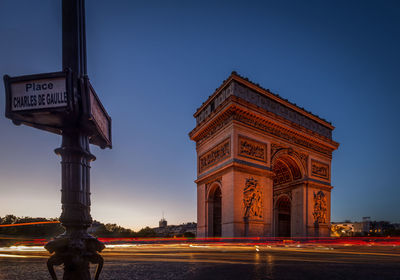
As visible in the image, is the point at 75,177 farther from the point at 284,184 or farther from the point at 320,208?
the point at 320,208

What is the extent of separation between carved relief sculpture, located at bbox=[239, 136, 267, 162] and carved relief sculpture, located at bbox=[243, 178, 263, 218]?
5.92ft

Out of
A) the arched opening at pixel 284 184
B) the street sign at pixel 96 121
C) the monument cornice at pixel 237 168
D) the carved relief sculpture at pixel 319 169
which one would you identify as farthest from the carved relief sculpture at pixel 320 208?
the street sign at pixel 96 121

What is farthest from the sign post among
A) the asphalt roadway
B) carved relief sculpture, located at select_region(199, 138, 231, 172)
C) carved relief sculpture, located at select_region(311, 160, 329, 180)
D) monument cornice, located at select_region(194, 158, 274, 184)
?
carved relief sculpture, located at select_region(311, 160, 329, 180)

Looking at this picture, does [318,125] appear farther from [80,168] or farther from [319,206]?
[80,168]

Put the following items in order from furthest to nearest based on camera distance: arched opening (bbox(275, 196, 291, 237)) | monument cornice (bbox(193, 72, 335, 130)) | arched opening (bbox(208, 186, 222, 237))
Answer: arched opening (bbox(275, 196, 291, 237)) < arched opening (bbox(208, 186, 222, 237)) < monument cornice (bbox(193, 72, 335, 130))

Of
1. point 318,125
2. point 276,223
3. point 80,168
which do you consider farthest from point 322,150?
point 80,168

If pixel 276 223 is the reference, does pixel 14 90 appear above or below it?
above

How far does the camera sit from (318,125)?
24469 mm

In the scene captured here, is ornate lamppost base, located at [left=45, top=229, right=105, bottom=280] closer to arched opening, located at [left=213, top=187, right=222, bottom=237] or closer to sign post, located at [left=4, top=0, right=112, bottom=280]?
sign post, located at [left=4, top=0, right=112, bottom=280]

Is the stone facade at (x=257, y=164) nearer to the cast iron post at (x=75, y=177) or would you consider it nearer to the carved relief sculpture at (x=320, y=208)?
the carved relief sculpture at (x=320, y=208)

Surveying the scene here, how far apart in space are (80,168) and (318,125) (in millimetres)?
25558

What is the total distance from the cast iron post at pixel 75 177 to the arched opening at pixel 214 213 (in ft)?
59.4

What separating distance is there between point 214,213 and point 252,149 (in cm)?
631

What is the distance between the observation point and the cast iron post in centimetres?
203
